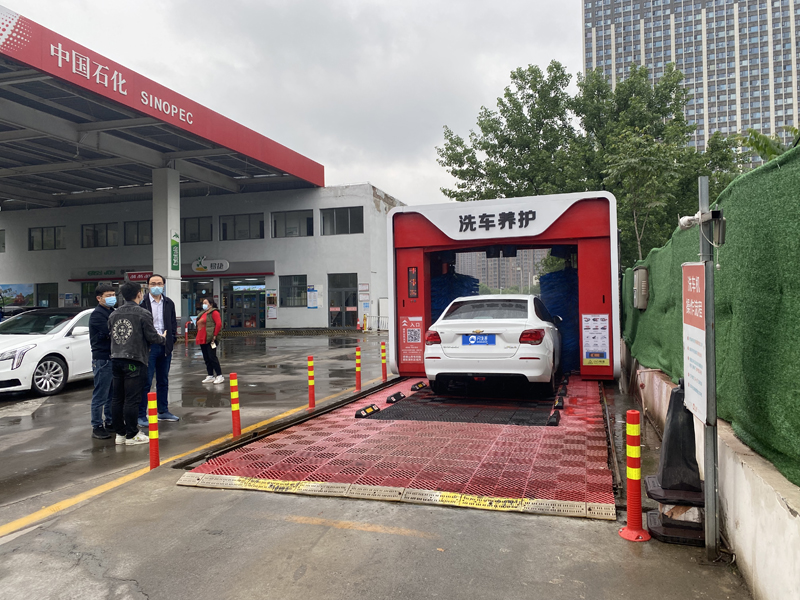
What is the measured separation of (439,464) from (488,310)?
3854 millimetres

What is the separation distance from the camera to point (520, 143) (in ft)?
86.7

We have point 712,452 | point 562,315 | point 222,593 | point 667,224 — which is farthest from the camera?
point 667,224

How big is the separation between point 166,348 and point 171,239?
21.7 metres

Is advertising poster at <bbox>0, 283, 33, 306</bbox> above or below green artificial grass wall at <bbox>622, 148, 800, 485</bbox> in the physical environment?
above

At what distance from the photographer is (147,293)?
8.20 meters

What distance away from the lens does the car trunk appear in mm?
8023

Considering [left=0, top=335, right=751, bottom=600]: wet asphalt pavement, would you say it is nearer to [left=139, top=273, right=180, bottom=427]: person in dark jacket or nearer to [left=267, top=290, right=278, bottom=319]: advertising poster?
[left=139, top=273, right=180, bottom=427]: person in dark jacket

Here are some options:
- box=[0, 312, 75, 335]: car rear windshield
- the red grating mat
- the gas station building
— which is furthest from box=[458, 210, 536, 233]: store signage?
the gas station building

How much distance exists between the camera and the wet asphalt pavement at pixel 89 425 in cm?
541

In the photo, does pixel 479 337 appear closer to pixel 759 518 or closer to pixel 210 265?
pixel 759 518

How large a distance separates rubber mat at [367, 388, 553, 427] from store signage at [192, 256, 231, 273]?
27996mm

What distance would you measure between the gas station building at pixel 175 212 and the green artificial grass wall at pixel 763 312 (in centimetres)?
2027

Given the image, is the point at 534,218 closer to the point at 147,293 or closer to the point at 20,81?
the point at 147,293

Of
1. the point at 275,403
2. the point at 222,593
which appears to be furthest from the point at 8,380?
the point at 222,593
